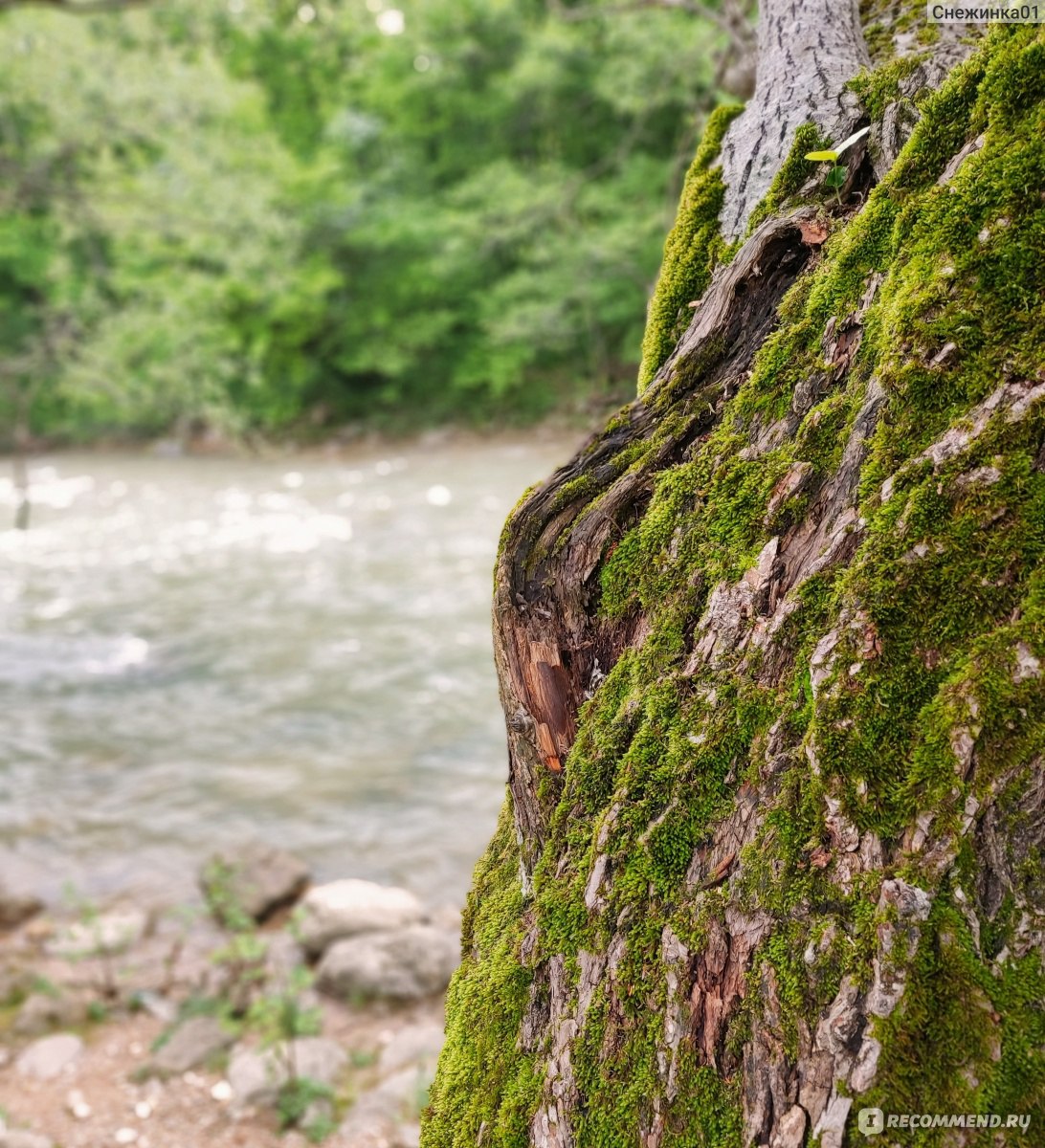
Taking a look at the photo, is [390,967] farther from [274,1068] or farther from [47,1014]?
[47,1014]

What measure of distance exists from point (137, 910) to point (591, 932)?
534 cm

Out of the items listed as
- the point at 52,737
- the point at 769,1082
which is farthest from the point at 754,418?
the point at 52,737

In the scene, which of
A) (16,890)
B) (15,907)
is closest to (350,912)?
(15,907)

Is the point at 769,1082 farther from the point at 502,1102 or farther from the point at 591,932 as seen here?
the point at 502,1102

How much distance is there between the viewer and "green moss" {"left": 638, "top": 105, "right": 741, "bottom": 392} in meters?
1.79

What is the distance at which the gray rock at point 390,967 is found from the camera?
4832 millimetres

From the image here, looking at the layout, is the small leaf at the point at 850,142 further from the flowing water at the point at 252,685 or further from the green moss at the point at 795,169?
the flowing water at the point at 252,685

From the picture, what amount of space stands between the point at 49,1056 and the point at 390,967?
5.59 feet

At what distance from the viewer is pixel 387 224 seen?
22031 millimetres

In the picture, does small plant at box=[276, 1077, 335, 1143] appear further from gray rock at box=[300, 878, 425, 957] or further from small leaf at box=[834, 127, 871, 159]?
small leaf at box=[834, 127, 871, 159]

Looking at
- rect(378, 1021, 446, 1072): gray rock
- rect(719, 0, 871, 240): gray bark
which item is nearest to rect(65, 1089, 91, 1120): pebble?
rect(378, 1021, 446, 1072): gray rock

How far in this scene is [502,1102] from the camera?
151cm

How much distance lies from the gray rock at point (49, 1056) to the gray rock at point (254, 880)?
1.14m

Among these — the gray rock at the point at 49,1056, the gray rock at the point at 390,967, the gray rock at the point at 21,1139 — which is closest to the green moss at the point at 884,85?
the gray rock at the point at 390,967
